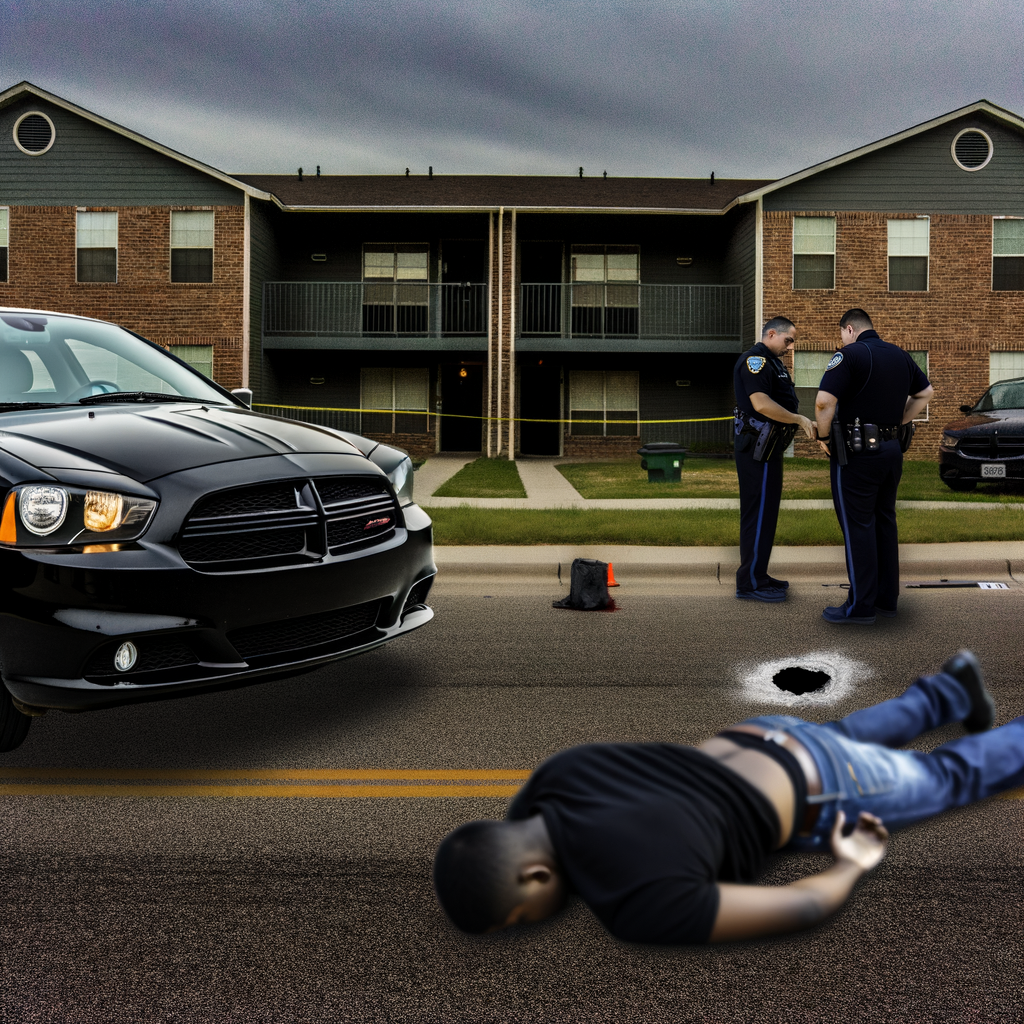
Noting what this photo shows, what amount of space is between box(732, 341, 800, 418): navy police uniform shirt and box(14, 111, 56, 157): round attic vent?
21134mm

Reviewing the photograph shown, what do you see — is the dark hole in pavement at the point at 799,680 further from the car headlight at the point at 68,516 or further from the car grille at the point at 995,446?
the car grille at the point at 995,446

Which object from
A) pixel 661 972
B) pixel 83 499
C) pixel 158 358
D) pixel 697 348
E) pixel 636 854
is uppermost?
pixel 697 348

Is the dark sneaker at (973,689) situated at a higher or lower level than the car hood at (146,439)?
lower

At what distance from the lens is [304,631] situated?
13.3 feet

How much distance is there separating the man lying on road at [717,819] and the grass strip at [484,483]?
12.2 meters

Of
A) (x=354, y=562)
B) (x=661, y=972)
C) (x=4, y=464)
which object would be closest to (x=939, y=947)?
(x=661, y=972)

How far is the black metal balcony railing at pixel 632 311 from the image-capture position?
953 inches

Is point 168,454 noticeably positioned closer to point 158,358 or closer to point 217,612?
point 217,612

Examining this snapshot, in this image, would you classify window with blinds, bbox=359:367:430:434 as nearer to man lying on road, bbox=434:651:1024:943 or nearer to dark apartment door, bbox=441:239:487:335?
dark apartment door, bbox=441:239:487:335

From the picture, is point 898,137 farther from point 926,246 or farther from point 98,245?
point 98,245

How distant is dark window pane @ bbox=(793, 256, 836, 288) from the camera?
23156mm

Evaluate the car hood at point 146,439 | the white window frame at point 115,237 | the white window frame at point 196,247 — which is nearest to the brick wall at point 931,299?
the white window frame at point 196,247

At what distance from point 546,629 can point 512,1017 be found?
4.40 m

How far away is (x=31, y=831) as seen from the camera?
3.25m
